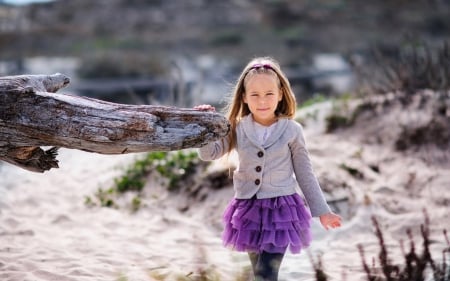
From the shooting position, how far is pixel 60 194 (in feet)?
21.8

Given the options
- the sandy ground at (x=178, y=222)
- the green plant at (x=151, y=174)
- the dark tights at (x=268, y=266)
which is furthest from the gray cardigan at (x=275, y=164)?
the green plant at (x=151, y=174)

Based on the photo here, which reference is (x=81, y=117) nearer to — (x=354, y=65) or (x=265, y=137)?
(x=265, y=137)

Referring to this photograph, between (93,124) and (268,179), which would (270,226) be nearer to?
(268,179)

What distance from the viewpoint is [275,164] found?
3.10 meters

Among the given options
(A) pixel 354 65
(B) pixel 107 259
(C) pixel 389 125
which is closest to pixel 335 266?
(B) pixel 107 259

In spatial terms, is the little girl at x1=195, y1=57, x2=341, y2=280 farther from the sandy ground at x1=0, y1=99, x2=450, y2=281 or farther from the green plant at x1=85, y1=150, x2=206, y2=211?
the green plant at x1=85, y1=150, x2=206, y2=211

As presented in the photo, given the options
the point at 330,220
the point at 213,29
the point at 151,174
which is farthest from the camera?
the point at 213,29

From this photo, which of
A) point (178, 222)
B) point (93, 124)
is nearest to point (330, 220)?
point (93, 124)

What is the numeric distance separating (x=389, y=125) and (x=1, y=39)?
25.4 metres

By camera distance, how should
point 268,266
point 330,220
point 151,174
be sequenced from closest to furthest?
point 268,266, point 330,220, point 151,174

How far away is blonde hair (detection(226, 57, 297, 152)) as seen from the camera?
3086 mm

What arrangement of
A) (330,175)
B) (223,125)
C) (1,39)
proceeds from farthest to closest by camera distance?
(1,39)
(330,175)
(223,125)

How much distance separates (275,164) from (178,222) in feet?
8.77

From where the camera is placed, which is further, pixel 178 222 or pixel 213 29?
Answer: pixel 213 29
